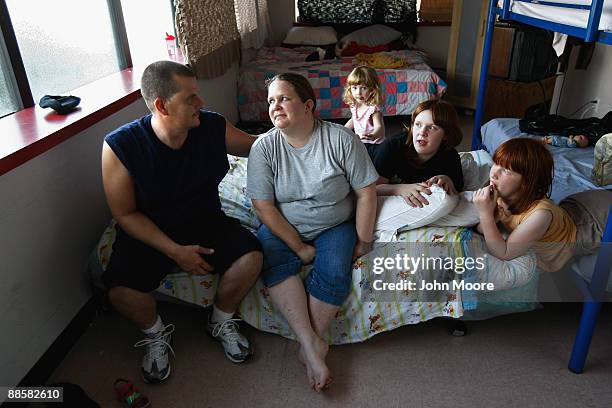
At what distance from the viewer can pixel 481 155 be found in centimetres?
215

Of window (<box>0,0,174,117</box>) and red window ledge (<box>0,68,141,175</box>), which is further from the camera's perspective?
window (<box>0,0,174,117</box>)

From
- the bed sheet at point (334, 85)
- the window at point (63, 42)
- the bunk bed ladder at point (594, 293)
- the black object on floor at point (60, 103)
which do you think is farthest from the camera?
the bed sheet at point (334, 85)

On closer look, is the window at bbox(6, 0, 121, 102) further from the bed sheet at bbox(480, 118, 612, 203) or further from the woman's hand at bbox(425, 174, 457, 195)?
the bed sheet at bbox(480, 118, 612, 203)

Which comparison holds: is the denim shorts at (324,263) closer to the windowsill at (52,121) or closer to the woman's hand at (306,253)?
the woman's hand at (306,253)

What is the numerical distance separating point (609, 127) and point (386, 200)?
60.7 inches

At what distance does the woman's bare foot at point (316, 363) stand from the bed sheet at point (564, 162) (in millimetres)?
1100

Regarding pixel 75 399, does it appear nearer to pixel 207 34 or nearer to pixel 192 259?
pixel 192 259

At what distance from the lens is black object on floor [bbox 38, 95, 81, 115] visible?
5.38ft

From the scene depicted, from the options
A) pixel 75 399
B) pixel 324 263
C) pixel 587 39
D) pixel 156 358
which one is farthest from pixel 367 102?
pixel 75 399

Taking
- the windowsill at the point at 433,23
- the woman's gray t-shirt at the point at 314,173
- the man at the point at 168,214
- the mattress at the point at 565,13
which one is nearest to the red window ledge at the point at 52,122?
the man at the point at 168,214

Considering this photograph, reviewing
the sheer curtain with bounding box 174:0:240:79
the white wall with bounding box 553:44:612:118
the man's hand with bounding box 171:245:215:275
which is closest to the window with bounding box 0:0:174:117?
the sheer curtain with bounding box 174:0:240:79

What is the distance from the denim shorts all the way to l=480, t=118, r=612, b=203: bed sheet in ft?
2.98

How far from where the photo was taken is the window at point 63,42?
5.75ft

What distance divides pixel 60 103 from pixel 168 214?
0.59 meters
